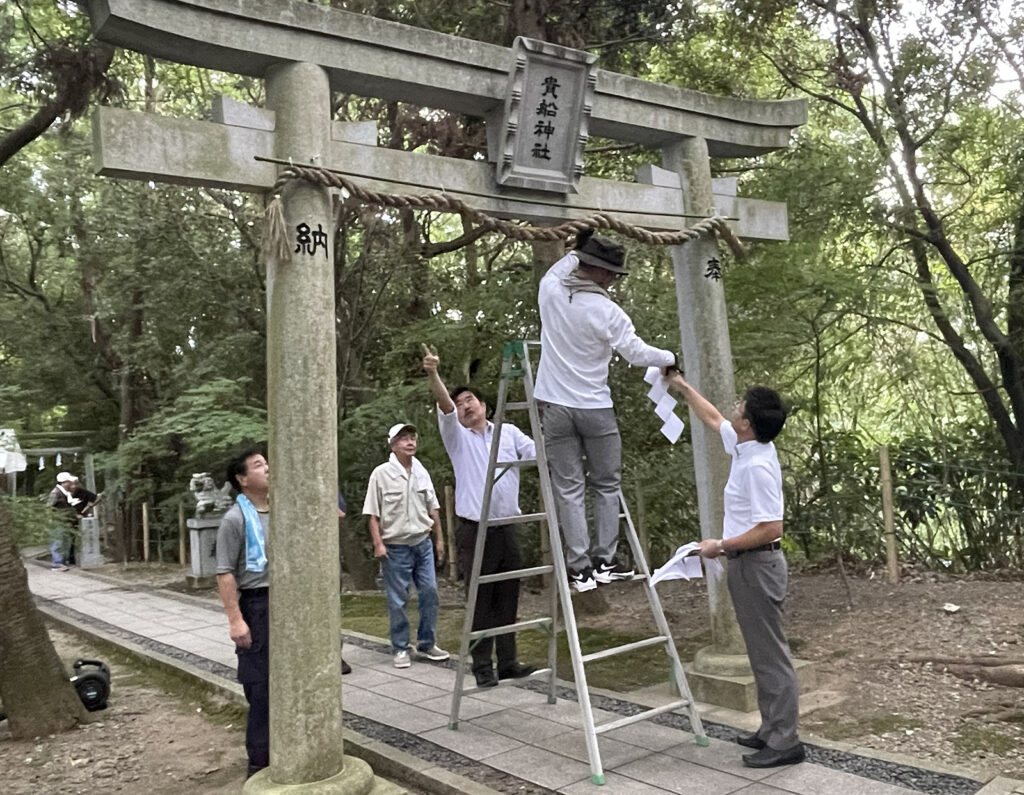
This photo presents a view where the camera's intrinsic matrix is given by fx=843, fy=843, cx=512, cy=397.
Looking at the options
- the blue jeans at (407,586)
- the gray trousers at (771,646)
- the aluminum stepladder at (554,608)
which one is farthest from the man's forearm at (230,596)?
the gray trousers at (771,646)

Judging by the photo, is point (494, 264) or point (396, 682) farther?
point (494, 264)

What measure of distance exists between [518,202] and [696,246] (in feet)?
4.83

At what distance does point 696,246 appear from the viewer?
5.56 meters

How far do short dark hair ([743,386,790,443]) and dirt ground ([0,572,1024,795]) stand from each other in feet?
5.80

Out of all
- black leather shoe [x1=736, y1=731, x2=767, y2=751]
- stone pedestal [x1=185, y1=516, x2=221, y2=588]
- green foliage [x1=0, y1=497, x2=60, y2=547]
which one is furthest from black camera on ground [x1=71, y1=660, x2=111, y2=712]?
stone pedestal [x1=185, y1=516, x2=221, y2=588]

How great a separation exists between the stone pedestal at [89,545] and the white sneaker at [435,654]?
43.8 ft

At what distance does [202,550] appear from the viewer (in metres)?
13.3

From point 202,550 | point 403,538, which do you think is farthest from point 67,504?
point 403,538

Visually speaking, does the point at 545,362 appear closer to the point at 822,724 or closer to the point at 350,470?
the point at 822,724

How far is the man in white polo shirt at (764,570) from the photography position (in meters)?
4.02

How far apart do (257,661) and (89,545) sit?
15720 mm

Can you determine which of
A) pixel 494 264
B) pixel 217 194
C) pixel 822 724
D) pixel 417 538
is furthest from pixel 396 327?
pixel 822 724

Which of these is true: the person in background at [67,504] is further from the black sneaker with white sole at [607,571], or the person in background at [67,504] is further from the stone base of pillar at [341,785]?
the black sneaker with white sole at [607,571]

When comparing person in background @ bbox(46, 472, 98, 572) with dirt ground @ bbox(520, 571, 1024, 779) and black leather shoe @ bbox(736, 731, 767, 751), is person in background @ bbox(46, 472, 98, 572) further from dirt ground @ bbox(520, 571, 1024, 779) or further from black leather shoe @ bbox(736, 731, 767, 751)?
black leather shoe @ bbox(736, 731, 767, 751)
